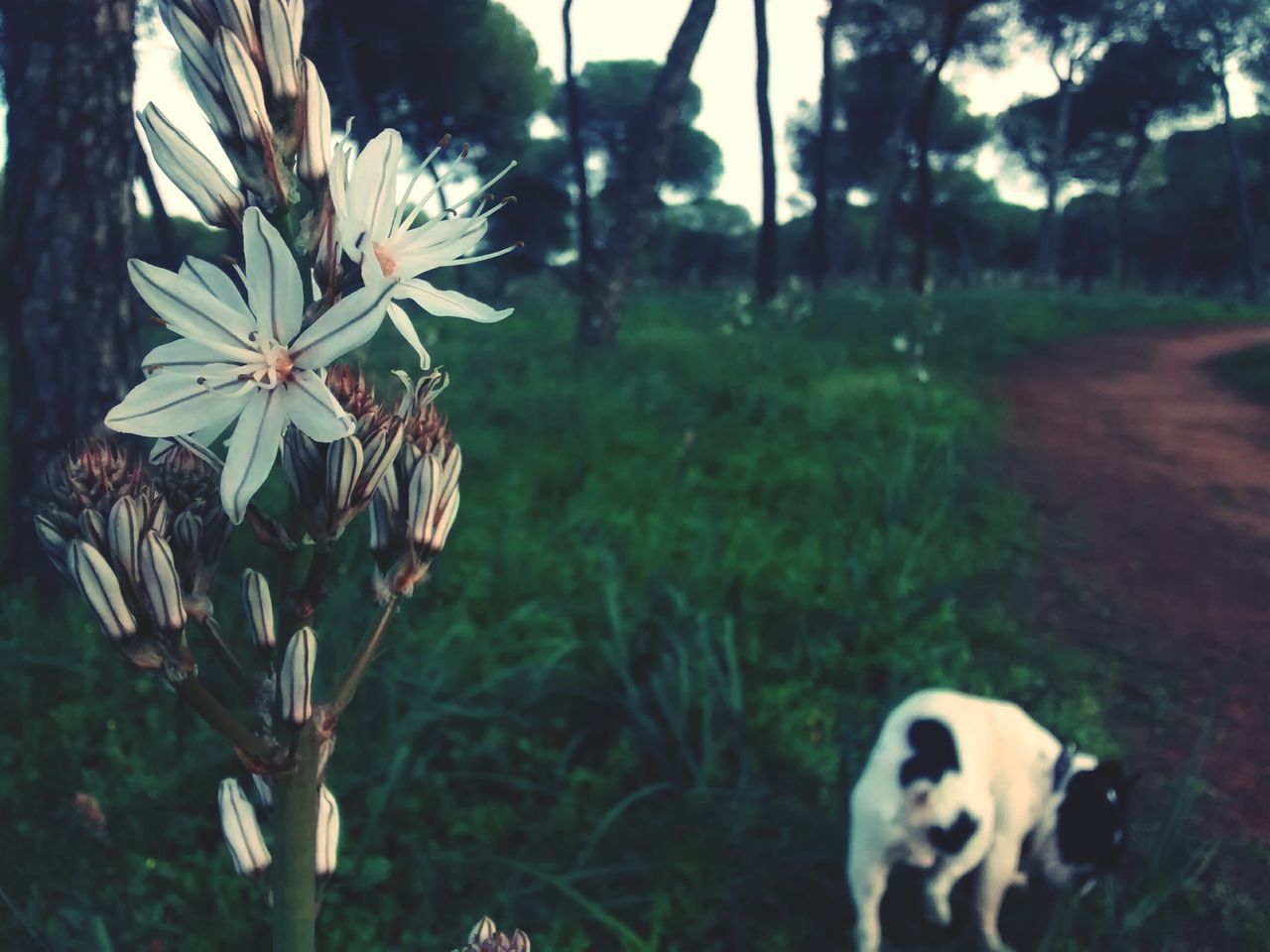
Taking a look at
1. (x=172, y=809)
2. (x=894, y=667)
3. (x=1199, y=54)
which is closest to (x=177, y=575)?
(x=172, y=809)

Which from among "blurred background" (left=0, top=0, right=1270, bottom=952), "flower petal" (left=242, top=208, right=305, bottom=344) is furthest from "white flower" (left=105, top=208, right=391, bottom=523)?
"blurred background" (left=0, top=0, right=1270, bottom=952)

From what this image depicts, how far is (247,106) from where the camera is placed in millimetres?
996

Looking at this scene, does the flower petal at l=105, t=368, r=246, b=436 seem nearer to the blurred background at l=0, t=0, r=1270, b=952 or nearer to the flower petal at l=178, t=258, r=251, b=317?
the flower petal at l=178, t=258, r=251, b=317

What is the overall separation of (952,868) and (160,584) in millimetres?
2226

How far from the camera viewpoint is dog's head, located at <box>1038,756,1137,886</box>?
259 centimetres

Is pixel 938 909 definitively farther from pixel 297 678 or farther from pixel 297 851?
pixel 297 678

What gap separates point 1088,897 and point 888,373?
6.27 m

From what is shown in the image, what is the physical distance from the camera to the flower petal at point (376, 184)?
1079 mm

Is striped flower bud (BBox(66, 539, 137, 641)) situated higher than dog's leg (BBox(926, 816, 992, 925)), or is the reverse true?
striped flower bud (BBox(66, 539, 137, 641))

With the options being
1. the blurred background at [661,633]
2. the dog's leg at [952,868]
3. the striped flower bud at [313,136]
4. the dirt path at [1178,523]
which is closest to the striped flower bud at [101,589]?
the striped flower bud at [313,136]

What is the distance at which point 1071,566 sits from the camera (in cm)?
489

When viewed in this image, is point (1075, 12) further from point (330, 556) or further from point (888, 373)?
point (330, 556)

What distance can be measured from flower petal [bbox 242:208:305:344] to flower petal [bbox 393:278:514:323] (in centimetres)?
16

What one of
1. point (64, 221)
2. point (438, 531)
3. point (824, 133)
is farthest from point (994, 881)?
point (824, 133)
